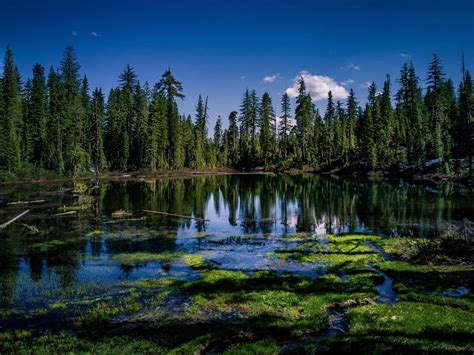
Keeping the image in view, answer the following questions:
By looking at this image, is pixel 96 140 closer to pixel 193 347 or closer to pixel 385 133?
pixel 385 133

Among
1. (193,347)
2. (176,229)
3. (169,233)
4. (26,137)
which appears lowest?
(193,347)

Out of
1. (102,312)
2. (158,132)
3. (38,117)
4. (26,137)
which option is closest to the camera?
(102,312)

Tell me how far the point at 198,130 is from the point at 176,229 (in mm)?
97017

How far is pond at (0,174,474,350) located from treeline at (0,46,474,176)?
114 ft

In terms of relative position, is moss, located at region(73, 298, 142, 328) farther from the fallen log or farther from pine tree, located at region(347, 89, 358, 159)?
pine tree, located at region(347, 89, 358, 159)

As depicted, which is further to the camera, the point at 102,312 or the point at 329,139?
the point at 329,139

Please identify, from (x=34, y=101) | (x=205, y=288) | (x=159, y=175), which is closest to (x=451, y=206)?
(x=205, y=288)

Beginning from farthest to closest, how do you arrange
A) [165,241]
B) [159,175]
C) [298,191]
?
[159,175] < [298,191] < [165,241]

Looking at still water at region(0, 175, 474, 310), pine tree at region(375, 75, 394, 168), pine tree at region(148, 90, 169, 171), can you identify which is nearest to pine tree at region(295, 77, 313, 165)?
pine tree at region(375, 75, 394, 168)

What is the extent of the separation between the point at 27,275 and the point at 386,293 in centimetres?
1982

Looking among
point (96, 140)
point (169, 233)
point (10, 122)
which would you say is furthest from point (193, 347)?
point (96, 140)

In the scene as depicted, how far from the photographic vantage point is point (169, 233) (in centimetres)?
3441

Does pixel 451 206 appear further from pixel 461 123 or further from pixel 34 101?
pixel 34 101

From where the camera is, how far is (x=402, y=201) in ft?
172
